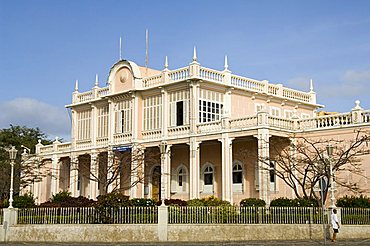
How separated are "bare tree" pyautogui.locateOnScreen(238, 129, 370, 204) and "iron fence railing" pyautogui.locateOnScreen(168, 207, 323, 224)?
15.3 feet

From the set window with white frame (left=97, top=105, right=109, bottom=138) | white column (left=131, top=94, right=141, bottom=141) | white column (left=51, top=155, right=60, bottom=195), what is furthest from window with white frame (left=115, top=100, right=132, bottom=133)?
white column (left=51, top=155, right=60, bottom=195)

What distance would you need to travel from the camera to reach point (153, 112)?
38.8 metres

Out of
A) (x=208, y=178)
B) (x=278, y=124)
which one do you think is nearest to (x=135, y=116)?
(x=208, y=178)

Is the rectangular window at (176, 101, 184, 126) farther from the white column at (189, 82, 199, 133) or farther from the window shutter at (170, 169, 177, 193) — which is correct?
the window shutter at (170, 169, 177, 193)

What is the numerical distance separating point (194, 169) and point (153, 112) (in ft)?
19.2

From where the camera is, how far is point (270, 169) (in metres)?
32.1

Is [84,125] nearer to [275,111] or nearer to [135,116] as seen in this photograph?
[135,116]

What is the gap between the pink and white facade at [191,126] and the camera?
33.3 metres

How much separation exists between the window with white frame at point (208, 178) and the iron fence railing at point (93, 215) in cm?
1492

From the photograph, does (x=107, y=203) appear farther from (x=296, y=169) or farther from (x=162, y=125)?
(x=162, y=125)

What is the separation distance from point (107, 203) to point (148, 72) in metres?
19.9

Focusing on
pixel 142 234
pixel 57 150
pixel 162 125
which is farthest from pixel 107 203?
pixel 57 150

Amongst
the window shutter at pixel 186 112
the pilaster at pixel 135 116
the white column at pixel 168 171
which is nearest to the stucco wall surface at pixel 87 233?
the white column at pixel 168 171

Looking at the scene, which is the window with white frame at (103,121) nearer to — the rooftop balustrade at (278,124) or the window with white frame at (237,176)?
the rooftop balustrade at (278,124)
